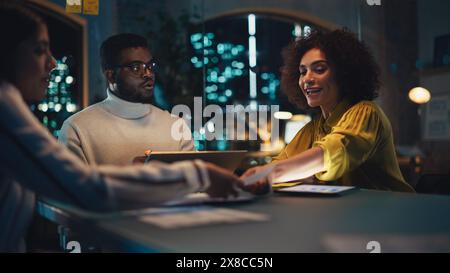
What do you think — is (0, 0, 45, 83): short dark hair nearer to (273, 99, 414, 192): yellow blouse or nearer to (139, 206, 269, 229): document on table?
(139, 206, 269, 229): document on table

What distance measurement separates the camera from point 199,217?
3.64 ft

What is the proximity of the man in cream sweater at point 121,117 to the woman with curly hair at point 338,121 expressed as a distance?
682mm

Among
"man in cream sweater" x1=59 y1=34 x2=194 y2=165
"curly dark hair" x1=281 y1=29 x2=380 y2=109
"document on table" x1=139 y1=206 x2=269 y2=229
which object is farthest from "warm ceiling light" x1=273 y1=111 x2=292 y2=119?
"document on table" x1=139 y1=206 x2=269 y2=229

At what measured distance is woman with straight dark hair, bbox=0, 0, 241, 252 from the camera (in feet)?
3.32

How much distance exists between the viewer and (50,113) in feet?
9.09

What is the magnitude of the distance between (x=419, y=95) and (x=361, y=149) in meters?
2.95

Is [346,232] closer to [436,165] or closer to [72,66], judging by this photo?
[72,66]

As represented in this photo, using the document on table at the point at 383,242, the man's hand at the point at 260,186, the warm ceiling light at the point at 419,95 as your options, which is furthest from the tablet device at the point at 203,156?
the warm ceiling light at the point at 419,95

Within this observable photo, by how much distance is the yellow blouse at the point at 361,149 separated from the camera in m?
1.81

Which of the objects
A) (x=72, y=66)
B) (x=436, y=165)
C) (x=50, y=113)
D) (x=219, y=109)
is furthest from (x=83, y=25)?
(x=436, y=165)

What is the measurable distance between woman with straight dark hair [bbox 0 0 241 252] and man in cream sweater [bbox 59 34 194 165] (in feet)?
3.69

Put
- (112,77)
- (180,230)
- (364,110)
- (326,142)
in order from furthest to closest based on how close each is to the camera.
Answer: (112,77), (364,110), (326,142), (180,230)

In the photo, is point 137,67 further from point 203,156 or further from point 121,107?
point 203,156

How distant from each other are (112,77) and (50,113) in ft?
1.85
